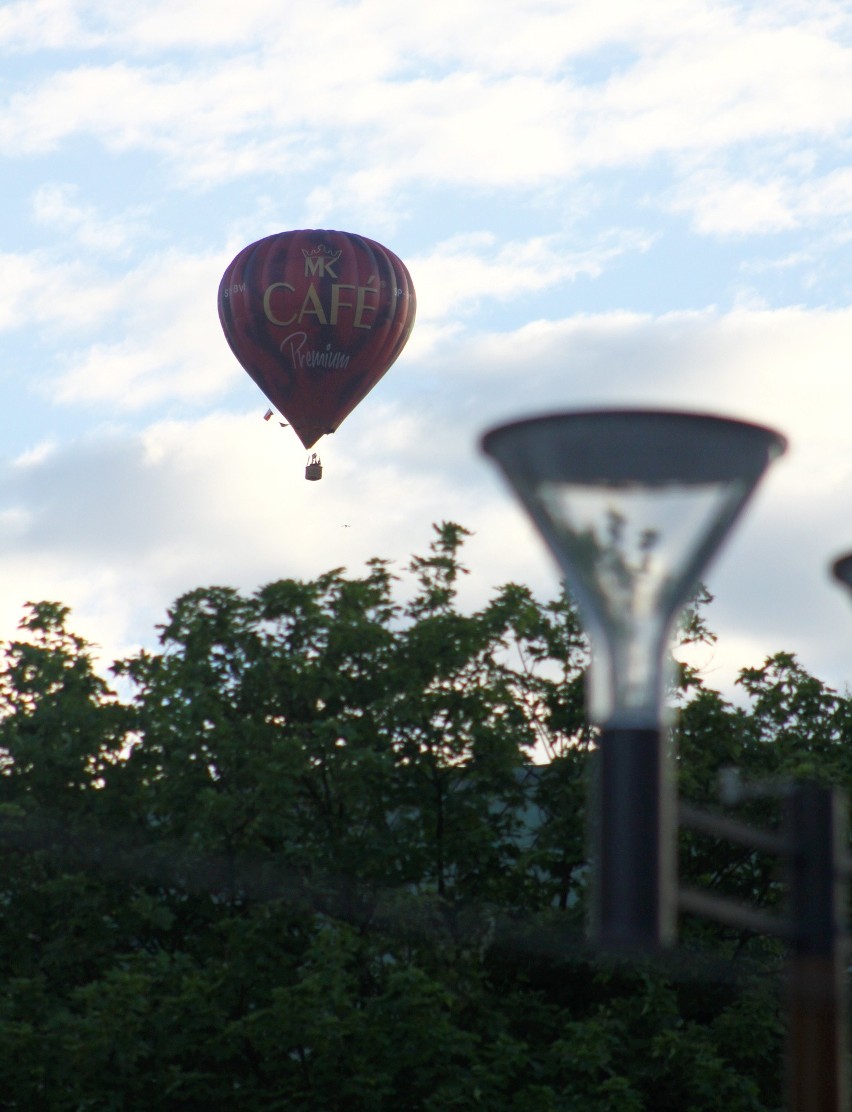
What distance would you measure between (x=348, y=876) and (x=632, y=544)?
14.4 metres

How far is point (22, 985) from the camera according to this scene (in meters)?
17.3

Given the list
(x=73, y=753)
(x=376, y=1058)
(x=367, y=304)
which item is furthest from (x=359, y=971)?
(x=367, y=304)

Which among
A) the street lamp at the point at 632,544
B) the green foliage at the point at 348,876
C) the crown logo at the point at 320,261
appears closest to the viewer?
the street lamp at the point at 632,544

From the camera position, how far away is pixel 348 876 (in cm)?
1820

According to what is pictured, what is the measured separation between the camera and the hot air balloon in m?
33.8

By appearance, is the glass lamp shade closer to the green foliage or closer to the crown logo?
the green foliage

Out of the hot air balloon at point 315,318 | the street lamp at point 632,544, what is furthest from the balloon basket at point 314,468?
the street lamp at point 632,544

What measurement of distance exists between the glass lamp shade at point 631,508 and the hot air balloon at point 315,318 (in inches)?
1158

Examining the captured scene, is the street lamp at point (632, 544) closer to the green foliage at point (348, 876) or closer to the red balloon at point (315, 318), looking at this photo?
the green foliage at point (348, 876)

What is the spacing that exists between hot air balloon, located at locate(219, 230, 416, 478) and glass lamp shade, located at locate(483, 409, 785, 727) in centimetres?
2943

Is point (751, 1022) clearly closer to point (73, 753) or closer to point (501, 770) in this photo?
point (501, 770)

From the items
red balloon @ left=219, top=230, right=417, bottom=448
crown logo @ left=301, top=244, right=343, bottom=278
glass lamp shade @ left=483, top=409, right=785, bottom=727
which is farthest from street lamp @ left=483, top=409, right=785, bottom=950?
crown logo @ left=301, top=244, right=343, bottom=278

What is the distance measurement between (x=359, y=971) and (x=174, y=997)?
6.43 feet

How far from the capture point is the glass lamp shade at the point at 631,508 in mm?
4254
